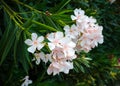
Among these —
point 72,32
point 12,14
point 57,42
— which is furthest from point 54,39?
point 12,14

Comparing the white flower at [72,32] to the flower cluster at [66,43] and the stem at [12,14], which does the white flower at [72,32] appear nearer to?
the flower cluster at [66,43]

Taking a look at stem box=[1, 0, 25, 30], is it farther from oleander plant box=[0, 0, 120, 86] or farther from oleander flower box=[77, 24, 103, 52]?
oleander flower box=[77, 24, 103, 52]

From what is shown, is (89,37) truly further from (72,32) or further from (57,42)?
(57,42)

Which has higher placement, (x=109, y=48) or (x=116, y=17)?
(x=116, y=17)

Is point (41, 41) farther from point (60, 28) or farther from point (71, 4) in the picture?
point (71, 4)

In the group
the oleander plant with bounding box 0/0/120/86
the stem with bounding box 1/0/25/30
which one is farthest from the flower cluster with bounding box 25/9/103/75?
the stem with bounding box 1/0/25/30

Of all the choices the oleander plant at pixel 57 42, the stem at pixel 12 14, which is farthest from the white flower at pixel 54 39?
the stem at pixel 12 14

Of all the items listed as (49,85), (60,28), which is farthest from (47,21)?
(49,85)

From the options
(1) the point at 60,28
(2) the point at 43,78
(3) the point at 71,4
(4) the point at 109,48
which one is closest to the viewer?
(1) the point at 60,28
